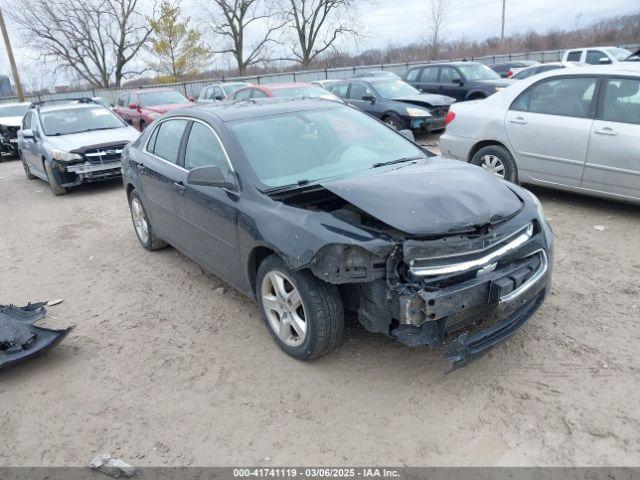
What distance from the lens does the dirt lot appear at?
280 cm

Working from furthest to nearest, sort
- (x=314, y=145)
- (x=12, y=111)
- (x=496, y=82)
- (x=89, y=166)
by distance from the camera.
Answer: (x=12, y=111) → (x=496, y=82) → (x=89, y=166) → (x=314, y=145)

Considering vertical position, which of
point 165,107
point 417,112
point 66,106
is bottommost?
point 417,112

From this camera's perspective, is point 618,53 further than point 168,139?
Yes

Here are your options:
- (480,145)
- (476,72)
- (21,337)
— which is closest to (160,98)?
(476,72)

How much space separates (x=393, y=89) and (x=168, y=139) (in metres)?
8.95

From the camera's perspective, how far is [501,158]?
6848mm

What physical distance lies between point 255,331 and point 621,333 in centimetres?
267

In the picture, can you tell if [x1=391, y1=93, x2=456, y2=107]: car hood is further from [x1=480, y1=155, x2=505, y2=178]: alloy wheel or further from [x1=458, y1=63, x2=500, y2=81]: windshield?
[x1=480, y1=155, x2=505, y2=178]: alloy wheel

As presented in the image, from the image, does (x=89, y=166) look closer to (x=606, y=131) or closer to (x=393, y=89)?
(x=393, y=89)

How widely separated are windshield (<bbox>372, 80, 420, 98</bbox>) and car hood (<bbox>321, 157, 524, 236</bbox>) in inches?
Answer: 367

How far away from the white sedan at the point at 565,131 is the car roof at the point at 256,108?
286cm

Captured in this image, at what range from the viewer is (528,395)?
3.10 m

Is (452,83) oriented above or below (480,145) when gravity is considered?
above

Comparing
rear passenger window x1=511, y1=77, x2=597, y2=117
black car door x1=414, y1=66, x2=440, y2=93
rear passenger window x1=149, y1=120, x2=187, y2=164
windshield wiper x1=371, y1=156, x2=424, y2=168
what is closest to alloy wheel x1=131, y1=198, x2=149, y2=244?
rear passenger window x1=149, y1=120, x2=187, y2=164
